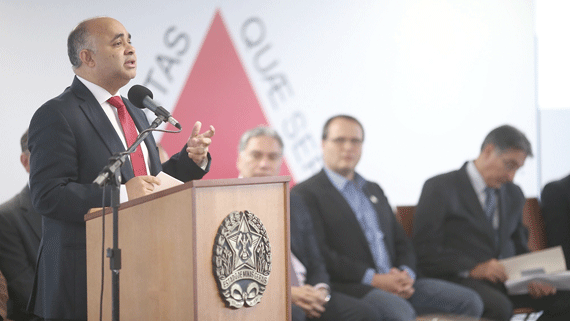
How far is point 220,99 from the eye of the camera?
3.94 metres

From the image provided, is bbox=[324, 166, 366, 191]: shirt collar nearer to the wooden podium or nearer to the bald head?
the bald head

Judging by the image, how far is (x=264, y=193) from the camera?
1.51 meters

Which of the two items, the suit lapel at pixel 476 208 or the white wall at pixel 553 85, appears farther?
the white wall at pixel 553 85

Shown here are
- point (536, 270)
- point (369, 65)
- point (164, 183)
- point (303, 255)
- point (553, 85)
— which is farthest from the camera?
point (553, 85)

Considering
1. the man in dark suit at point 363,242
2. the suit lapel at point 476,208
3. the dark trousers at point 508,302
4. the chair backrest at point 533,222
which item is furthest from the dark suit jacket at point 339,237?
the chair backrest at point 533,222

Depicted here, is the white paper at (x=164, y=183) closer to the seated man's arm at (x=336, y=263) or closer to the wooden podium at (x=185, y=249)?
the wooden podium at (x=185, y=249)

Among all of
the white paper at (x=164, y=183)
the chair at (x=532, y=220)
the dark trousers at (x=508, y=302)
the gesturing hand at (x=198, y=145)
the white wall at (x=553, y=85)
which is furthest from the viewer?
the white wall at (x=553, y=85)

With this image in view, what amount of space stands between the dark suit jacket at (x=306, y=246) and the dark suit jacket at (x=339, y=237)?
77mm

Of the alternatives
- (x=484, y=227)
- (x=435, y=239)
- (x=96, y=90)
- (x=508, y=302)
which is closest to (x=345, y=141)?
(x=435, y=239)

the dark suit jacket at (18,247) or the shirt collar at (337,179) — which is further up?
the shirt collar at (337,179)

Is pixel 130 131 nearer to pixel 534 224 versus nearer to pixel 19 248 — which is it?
pixel 19 248

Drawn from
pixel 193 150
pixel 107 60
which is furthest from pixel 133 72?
pixel 193 150

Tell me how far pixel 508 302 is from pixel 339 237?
43.3 inches

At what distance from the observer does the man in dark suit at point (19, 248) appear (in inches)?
110
